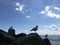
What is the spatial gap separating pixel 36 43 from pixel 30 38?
2.04 metres

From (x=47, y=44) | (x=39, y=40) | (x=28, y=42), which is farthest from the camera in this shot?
(x=47, y=44)

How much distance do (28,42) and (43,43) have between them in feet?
17.5

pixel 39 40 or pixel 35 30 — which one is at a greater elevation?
pixel 35 30

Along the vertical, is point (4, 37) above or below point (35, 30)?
below

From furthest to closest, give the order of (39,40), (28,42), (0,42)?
(39,40) < (28,42) < (0,42)

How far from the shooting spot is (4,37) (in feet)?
117

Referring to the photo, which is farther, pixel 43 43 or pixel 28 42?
pixel 43 43

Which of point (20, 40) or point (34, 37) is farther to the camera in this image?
point (34, 37)

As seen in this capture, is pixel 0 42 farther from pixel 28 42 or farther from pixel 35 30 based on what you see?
pixel 35 30

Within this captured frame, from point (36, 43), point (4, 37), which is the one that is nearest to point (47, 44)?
point (36, 43)

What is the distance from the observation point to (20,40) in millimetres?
36062

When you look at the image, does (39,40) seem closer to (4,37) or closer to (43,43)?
(43,43)

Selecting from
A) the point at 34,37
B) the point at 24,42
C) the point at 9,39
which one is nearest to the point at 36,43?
the point at 34,37

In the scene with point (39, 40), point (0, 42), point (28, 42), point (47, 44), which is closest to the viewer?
point (0, 42)
